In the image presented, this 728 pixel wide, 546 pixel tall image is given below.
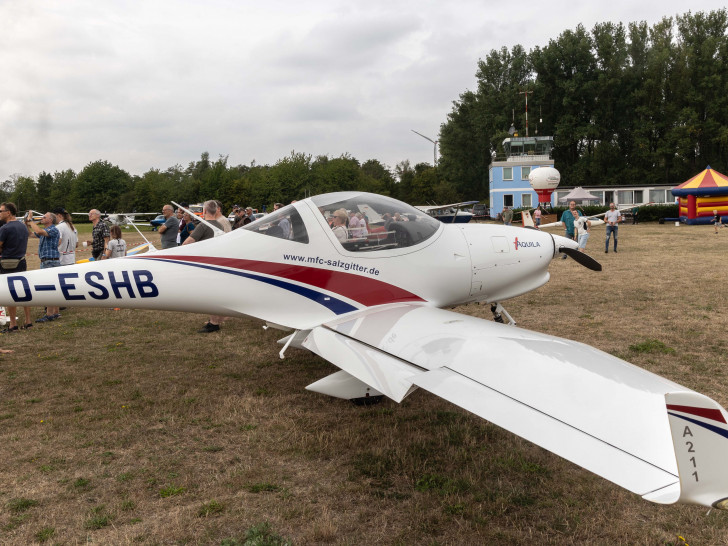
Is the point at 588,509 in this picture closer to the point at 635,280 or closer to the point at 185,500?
the point at 185,500

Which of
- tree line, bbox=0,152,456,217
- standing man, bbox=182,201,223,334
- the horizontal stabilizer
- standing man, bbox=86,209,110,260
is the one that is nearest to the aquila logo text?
the horizontal stabilizer

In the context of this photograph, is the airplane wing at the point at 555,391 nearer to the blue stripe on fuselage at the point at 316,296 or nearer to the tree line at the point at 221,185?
the blue stripe on fuselage at the point at 316,296

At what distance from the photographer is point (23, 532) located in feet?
10.1

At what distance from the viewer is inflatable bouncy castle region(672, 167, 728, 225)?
3219 centimetres

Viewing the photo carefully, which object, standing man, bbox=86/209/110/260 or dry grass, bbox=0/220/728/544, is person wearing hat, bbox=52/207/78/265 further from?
dry grass, bbox=0/220/728/544

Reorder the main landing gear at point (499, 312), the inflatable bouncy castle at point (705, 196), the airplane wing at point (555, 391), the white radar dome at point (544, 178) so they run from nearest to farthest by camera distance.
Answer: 1. the airplane wing at point (555, 391)
2. the main landing gear at point (499, 312)
3. the inflatable bouncy castle at point (705, 196)
4. the white radar dome at point (544, 178)

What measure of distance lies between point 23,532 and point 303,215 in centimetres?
344

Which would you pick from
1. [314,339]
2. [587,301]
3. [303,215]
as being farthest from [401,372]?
[587,301]

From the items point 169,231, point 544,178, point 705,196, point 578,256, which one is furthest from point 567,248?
point 544,178

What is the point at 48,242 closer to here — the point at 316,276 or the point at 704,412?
the point at 316,276

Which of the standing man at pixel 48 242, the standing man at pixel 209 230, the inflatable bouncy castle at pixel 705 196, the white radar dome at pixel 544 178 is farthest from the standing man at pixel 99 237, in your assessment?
the white radar dome at pixel 544 178

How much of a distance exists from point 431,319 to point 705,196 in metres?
36.0

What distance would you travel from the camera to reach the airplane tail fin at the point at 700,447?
7.00 ft

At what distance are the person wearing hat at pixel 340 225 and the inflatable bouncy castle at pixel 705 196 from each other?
115ft
